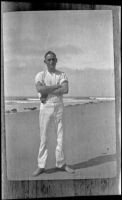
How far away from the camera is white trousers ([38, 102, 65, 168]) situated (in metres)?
1.27

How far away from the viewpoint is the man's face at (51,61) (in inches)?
50.1

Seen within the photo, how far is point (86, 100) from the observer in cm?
128

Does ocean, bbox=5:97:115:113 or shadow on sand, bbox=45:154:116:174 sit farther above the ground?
ocean, bbox=5:97:115:113

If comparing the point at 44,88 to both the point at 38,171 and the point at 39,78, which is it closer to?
the point at 39,78

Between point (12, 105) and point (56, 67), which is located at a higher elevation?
point (56, 67)

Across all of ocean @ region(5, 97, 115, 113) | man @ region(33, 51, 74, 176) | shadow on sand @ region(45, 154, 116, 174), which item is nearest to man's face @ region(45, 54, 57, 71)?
man @ region(33, 51, 74, 176)

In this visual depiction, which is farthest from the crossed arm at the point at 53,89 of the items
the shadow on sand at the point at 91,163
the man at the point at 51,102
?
the shadow on sand at the point at 91,163

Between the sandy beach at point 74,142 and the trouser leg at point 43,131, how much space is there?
16mm

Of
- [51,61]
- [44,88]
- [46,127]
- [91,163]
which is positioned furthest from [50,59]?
[91,163]

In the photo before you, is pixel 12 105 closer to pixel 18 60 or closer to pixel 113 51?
pixel 18 60

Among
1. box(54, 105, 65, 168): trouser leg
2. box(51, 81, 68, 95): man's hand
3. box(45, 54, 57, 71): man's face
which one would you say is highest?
box(45, 54, 57, 71): man's face

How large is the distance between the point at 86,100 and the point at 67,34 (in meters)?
0.28

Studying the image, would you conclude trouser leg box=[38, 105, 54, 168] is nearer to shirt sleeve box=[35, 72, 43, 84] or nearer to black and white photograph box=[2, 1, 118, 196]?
black and white photograph box=[2, 1, 118, 196]

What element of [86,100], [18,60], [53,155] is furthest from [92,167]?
[18,60]
